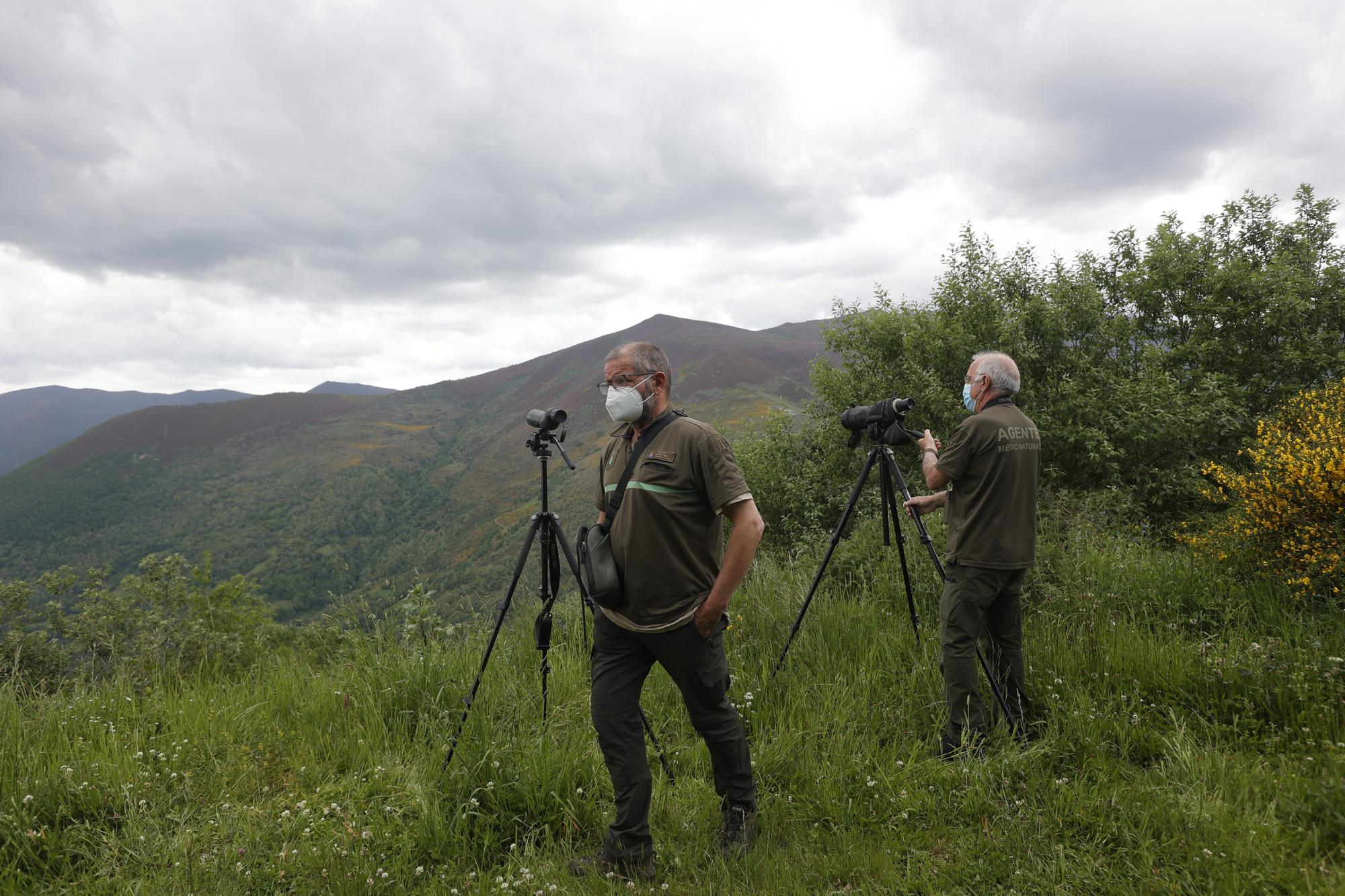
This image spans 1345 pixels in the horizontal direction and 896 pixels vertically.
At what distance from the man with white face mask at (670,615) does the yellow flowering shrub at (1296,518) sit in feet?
13.2

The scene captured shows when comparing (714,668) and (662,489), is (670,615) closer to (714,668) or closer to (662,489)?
(714,668)

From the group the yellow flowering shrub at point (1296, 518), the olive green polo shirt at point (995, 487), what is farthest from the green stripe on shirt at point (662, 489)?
the yellow flowering shrub at point (1296, 518)

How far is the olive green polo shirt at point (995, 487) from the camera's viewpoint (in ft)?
10.2

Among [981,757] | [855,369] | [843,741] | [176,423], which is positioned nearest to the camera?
[981,757]

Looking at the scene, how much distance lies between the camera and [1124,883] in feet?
6.68

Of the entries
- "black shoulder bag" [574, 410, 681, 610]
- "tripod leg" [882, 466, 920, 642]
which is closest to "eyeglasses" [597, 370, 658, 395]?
"black shoulder bag" [574, 410, 681, 610]

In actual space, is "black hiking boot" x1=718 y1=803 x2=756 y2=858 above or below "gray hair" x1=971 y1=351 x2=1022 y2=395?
below

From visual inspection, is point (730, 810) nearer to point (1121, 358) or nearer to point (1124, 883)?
point (1124, 883)

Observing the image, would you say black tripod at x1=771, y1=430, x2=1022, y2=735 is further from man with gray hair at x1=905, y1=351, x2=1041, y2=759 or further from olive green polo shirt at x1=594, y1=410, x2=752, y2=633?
olive green polo shirt at x1=594, y1=410, x2=752, y2=633

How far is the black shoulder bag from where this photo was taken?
8.04 ft

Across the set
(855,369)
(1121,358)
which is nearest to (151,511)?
(855,369)

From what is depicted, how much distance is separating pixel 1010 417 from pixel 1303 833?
1884mm

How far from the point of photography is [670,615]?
2467 millimetres

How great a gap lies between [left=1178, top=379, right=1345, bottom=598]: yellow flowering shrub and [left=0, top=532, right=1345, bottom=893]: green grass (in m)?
0.28
